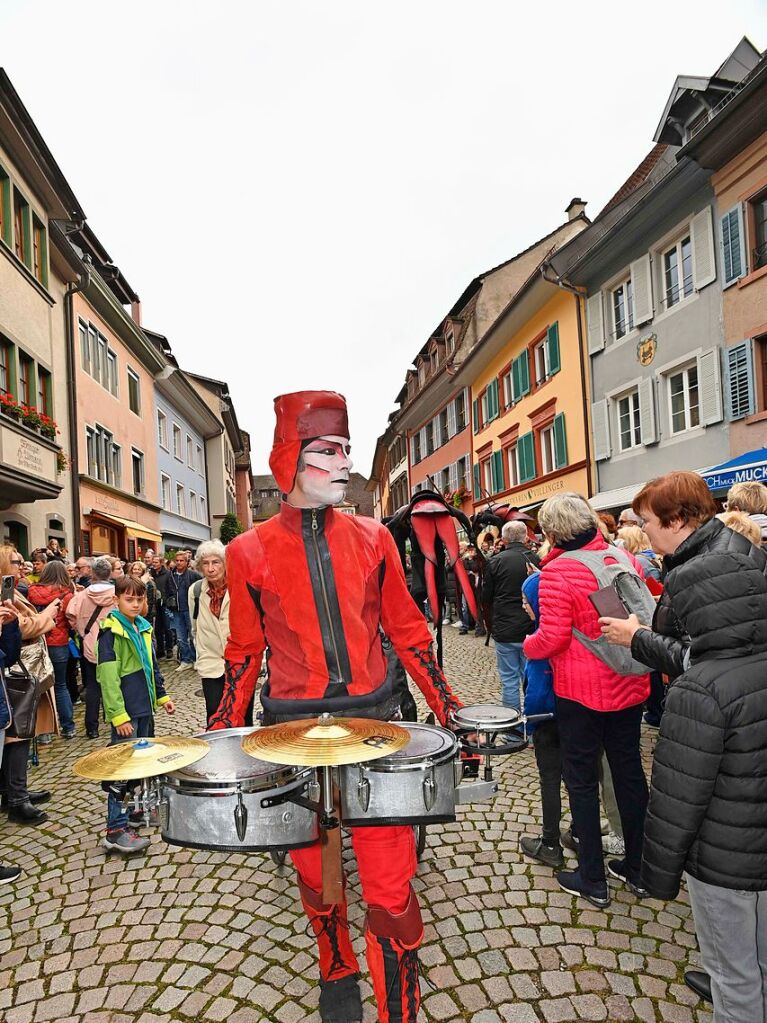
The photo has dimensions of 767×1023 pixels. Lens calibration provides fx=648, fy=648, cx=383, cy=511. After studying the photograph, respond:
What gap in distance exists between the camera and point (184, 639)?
430 inches

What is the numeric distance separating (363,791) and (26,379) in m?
13.6

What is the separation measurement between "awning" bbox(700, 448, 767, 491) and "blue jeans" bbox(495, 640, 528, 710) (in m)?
5.28

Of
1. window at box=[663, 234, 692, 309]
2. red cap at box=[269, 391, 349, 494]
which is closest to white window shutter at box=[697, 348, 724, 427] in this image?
window at box=[663, 234, 692, 309]

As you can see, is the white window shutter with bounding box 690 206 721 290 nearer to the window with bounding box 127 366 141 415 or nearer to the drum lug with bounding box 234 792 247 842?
the drum lug with bounding box 234 792 247 842

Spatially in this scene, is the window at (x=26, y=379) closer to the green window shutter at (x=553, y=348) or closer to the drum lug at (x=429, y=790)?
the green window shutter at (x=553, y=348)

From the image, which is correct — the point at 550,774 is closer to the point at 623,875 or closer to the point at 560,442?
the point at 623,875

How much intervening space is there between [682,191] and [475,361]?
1069 centimetres

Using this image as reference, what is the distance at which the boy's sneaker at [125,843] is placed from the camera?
3840 mm

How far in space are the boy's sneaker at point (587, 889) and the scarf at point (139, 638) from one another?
2.75m

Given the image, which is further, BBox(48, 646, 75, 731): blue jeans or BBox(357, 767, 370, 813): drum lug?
BBox(48, 646, 75, 731): blue jeans

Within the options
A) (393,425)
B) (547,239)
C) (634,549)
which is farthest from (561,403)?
(393,425)

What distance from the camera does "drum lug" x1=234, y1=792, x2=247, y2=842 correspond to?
175cm

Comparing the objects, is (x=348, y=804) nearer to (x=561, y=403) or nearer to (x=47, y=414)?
(x=47, y=414)

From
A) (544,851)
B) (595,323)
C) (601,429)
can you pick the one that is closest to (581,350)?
(595,323)
